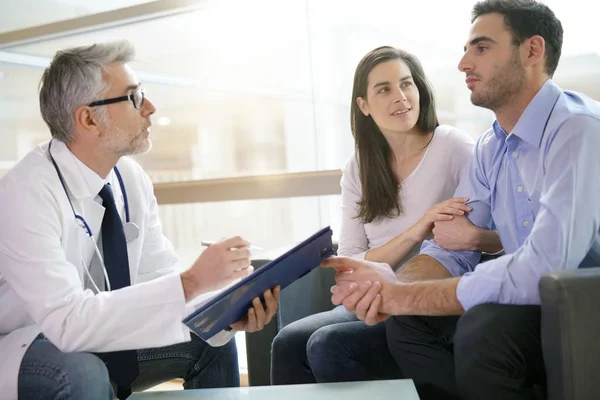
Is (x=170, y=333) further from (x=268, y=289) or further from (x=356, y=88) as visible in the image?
(x=356, y=88)

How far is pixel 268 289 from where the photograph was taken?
1788 millimetres

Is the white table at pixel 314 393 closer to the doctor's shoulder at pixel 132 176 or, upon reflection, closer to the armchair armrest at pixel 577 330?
the armchair armrest at pixel 577 330

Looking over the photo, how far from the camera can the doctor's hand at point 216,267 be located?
173cm

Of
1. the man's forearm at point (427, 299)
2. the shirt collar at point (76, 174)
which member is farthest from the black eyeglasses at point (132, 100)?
the man's forearm at point (427, 299)

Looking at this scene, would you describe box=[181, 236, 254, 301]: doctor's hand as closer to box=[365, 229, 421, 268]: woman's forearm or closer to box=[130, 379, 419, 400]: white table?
box=[130, 379, 419, 400]: white table

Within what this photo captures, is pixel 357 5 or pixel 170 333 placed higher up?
pixel 357 5

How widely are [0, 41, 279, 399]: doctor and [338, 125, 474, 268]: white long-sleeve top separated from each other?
0.67m

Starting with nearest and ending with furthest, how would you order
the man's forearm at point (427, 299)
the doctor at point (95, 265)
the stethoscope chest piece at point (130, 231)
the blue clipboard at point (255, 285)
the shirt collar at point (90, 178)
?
the blue clipboard at point (255, 285)
the doctor at point (95, 265)
the man's forearm at point (427, 299)
the shirt collar at point (90, 178)
the stethoscope chest piece at point (130, 231)

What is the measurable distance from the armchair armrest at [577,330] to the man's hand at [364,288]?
0.57m

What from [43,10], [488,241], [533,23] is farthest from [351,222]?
[43,10]

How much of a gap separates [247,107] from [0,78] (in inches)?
76.3

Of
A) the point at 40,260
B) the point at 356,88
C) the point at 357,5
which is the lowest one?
the point at 40,260

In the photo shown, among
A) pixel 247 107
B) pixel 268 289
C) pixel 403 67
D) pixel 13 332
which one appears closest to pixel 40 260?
pixel 13 332

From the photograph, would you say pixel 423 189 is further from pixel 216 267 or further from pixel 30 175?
pixel 30 175
